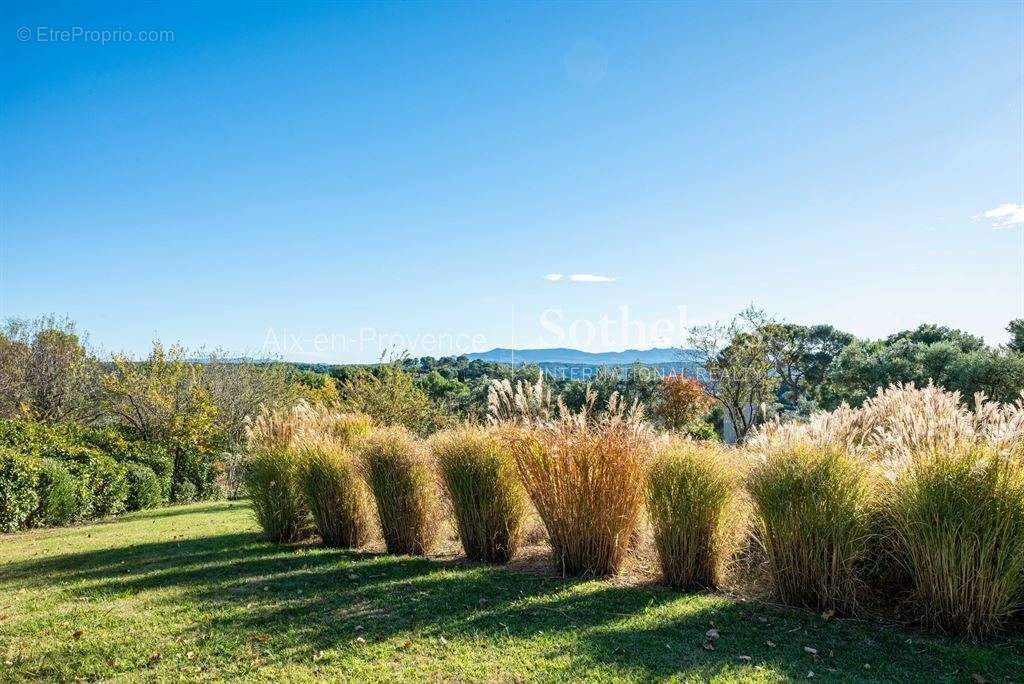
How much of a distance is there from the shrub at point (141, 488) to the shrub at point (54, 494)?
1.82m

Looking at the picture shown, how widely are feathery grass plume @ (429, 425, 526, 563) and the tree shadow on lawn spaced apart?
1.08 ft

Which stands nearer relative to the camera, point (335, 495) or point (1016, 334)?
point (335, 495)

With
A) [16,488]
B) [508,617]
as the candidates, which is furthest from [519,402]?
[16,488]

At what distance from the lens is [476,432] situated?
21.0ft

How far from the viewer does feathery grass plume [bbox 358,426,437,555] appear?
679cm

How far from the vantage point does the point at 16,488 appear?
9812mm

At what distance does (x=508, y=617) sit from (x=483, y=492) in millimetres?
1796

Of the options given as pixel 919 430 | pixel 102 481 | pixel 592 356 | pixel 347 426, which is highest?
pixel 592 356

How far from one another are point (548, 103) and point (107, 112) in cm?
834

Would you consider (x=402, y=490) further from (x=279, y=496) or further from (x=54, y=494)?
(x=54, y=494)

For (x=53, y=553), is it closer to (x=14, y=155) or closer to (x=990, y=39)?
(x=14, y=155)

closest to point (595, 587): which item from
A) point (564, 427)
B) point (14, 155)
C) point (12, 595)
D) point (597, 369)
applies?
point (564, 427)

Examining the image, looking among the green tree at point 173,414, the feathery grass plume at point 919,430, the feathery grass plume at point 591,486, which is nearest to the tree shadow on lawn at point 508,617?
the feathery grass plume at point 591,486

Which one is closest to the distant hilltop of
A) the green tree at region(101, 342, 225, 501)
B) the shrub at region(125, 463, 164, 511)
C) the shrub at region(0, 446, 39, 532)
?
the green tree at region(101, 342, 225, 501)
